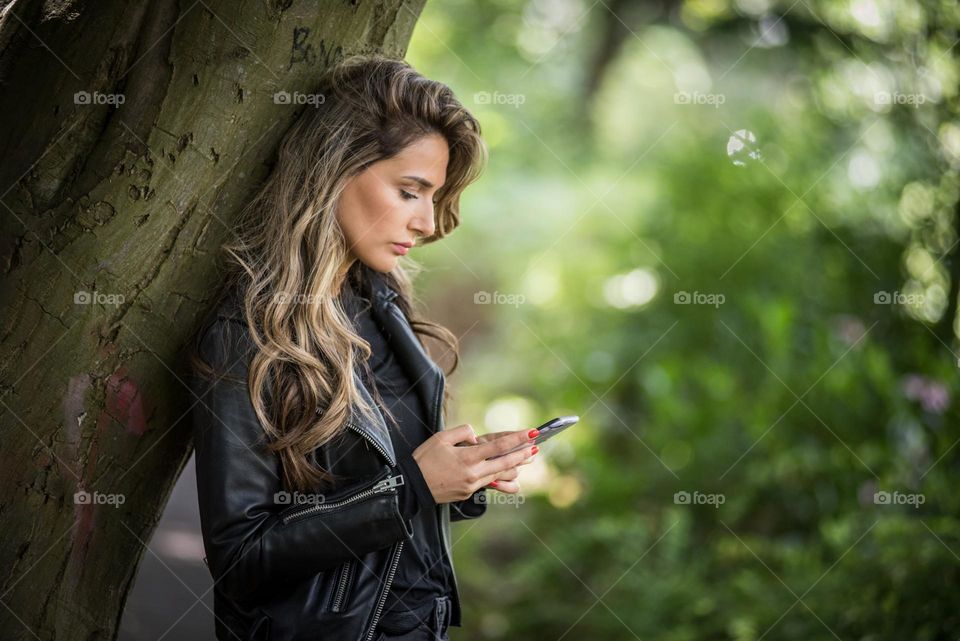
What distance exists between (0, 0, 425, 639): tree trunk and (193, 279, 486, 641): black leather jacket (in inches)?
6.8

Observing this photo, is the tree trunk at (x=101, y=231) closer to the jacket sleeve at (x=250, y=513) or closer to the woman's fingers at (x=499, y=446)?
the jacket sleeve at (x=250, y=513)

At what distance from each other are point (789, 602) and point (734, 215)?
3351mm

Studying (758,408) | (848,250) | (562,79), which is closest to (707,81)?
(562,79)

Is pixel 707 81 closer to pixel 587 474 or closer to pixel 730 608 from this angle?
pixel 587 474

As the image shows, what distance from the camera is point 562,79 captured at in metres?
14.9

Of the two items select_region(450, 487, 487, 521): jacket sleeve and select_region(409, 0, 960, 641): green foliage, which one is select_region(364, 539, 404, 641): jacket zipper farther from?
select_region(409, 0, 960, 641): green foliage

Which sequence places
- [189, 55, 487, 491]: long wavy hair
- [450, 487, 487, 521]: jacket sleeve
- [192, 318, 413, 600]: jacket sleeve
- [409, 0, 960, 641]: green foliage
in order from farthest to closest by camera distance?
[409, 0, 960, 641]: green foliage, [450, 487, 487, 521]: jacket sleeve, [189, 55, 487, 491]: long wavy hair, [192, 318, 413, 600]: jacket sleeve

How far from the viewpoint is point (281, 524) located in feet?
6.42

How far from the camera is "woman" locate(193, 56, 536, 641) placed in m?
1.97

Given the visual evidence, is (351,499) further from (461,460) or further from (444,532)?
(444,532)

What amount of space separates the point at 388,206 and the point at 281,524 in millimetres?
769

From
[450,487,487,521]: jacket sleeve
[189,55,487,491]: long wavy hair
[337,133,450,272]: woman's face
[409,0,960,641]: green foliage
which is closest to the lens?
[189,55,487,491]: long wavy hair

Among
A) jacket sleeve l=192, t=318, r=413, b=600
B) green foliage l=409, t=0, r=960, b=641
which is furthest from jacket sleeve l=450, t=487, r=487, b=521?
green foliage l=409, t=0, r=960, b=641

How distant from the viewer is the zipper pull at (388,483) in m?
2.00
